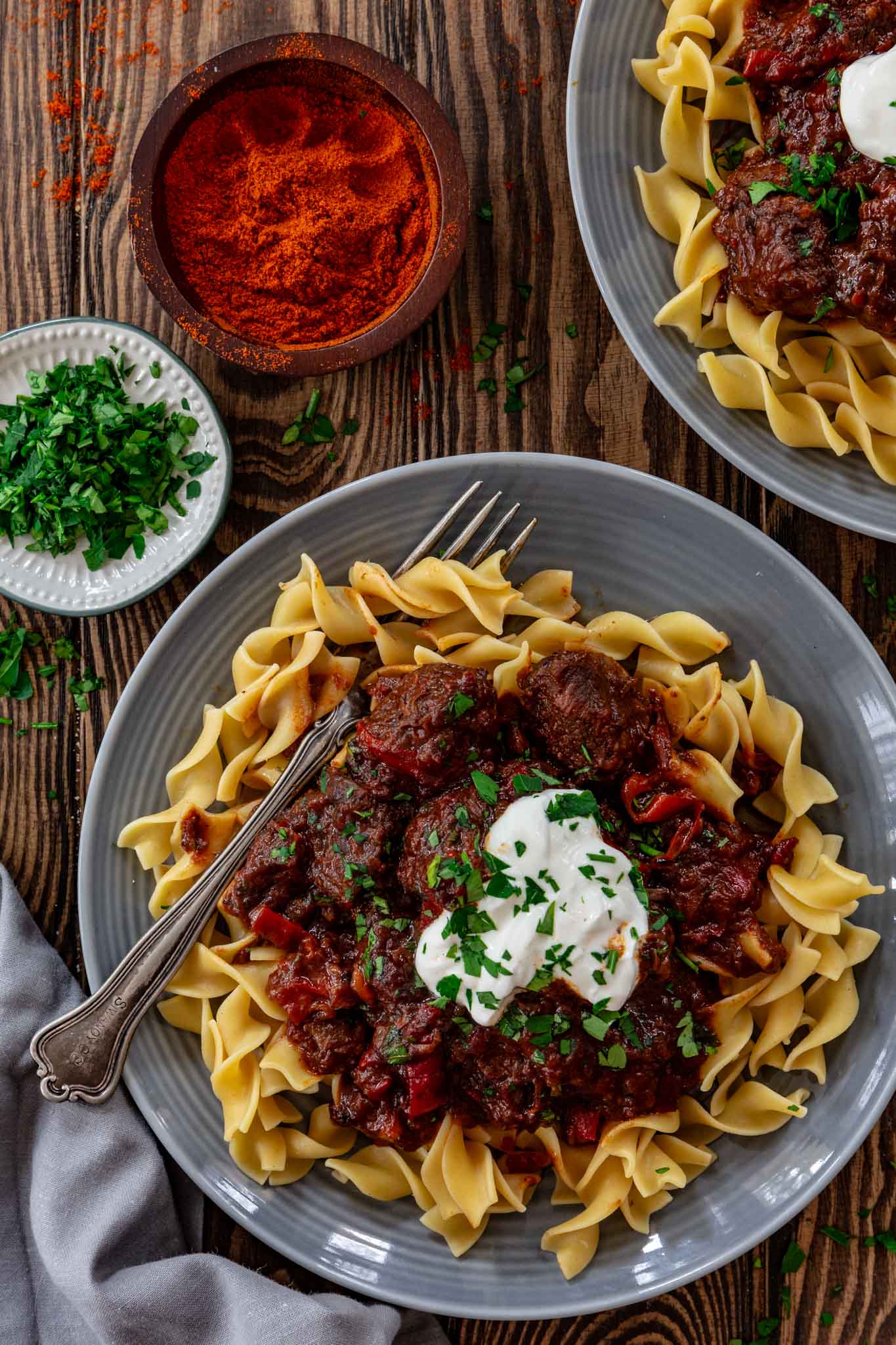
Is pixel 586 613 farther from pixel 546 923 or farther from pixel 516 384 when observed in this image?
pixel 546 923

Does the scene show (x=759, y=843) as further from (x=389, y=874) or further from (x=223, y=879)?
(x=223, y=879)

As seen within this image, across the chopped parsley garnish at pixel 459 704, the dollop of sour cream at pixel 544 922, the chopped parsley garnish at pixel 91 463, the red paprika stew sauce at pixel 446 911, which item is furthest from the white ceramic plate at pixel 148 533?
the dollop of sour cream at pixel 544 922

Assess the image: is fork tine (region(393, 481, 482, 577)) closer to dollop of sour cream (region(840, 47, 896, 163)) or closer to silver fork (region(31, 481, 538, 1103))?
silver fork (region(31, 481, 538, 1103))

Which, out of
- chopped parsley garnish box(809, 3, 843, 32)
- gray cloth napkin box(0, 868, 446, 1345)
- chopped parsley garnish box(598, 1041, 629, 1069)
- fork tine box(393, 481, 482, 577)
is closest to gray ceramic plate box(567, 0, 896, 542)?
chopped parsley garnish box(809, 3, 843, 32)

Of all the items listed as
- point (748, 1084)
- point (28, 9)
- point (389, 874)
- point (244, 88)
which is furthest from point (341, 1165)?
point (28, 9)

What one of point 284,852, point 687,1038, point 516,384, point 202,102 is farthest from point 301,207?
point 687,1038
